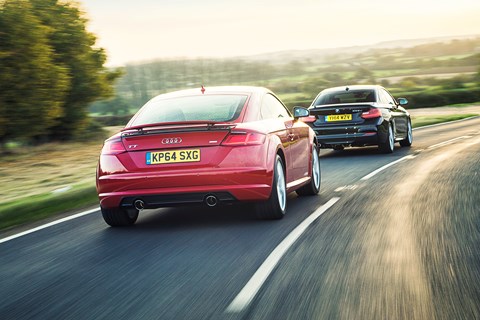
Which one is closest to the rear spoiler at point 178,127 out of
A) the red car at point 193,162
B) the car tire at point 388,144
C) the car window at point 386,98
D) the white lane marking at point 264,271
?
the red car at point 193,162

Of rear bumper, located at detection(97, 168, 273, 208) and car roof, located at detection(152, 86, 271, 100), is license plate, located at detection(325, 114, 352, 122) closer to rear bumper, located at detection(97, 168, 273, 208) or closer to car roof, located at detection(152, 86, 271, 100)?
car roof, located at detection(152, 86, 271, 100)

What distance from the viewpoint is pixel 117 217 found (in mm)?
8805

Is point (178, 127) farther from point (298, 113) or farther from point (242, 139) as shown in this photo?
point (298, 113)

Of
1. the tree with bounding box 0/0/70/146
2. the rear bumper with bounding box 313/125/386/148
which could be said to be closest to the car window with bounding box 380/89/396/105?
the rear bumper with bounding box 313/125/386/148

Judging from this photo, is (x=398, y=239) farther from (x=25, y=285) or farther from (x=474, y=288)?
(x=25, y=285)

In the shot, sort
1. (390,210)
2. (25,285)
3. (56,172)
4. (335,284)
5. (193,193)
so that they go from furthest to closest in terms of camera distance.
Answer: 1. (56,172)
2. (390,210)
3. (193,193)
4. (25,285)
5. (335,284)

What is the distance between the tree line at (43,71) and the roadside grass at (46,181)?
2.29ft

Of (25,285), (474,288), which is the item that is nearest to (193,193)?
(25,285)

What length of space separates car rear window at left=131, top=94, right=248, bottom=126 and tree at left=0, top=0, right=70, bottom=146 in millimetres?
9964

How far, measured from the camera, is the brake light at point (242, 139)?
8102mm

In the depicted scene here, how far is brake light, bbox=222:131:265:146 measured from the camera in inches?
319

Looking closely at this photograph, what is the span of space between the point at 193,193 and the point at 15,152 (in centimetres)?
1375

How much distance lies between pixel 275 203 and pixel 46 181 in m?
7.59

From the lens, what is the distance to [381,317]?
4543 mm
